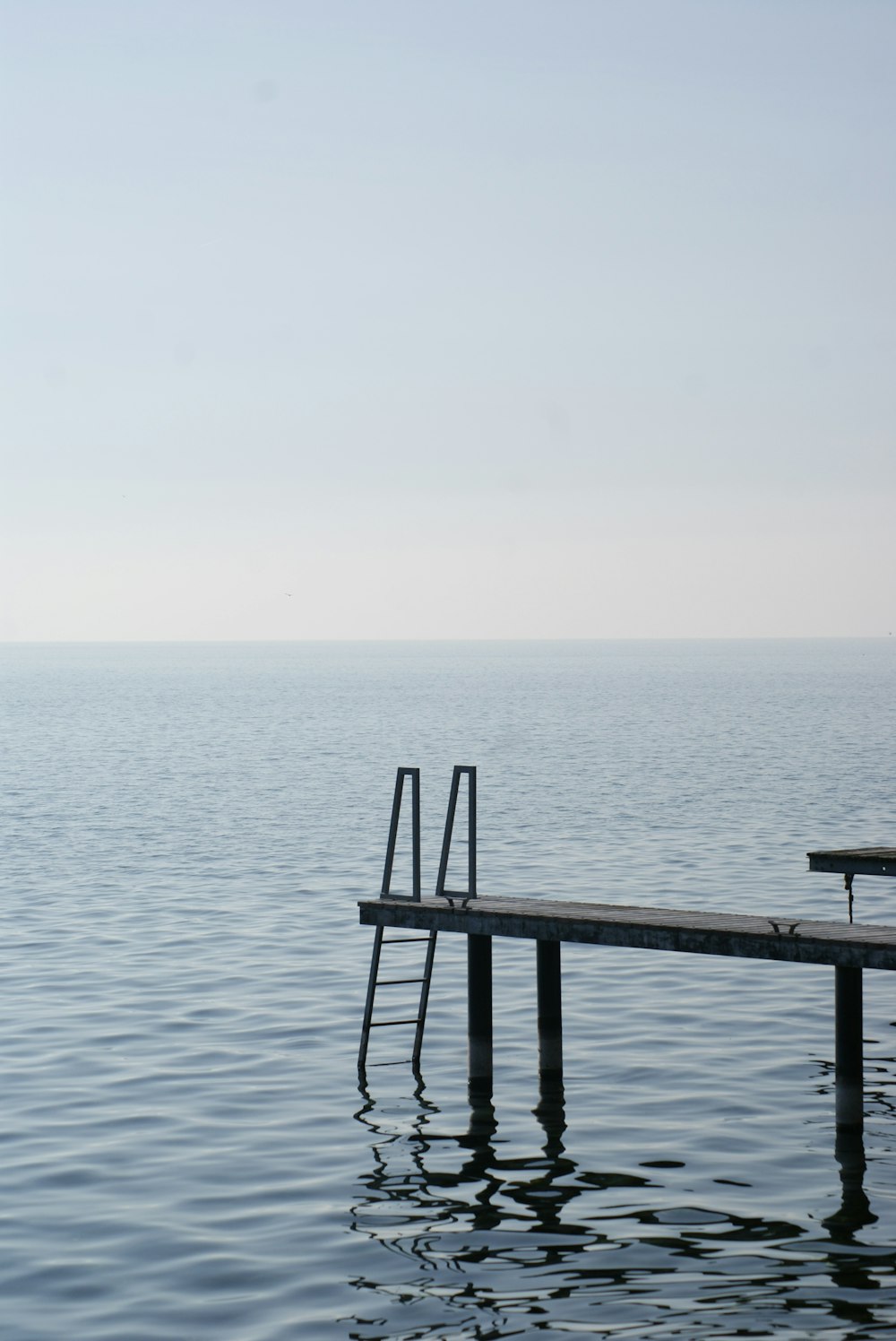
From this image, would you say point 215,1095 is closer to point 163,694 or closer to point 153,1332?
point 153,1332

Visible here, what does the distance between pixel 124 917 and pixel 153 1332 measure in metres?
17.7

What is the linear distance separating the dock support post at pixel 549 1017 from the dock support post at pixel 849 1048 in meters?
2.91

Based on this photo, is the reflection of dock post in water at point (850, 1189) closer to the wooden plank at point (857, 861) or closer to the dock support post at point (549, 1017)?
the dock support post at point (549, 1017)

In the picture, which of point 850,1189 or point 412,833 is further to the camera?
point 412,833

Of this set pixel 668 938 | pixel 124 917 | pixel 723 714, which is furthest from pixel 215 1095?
pixel 723 714

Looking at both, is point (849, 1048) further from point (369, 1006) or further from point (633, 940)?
point (369, 1006)

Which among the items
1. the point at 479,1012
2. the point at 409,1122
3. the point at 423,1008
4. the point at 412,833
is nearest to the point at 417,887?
the point at 412,833

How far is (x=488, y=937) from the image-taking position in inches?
666

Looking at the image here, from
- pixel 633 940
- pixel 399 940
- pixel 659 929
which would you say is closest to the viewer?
pixel 659 929

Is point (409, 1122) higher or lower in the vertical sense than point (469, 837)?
lower

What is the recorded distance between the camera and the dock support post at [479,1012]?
55.3ft

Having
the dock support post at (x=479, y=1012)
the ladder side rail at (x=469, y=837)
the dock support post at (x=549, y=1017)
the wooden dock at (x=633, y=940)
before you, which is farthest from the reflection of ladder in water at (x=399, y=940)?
the dock support post at (x=549, y=1017)

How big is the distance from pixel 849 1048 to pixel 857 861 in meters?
4.80

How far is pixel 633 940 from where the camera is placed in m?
15.4
